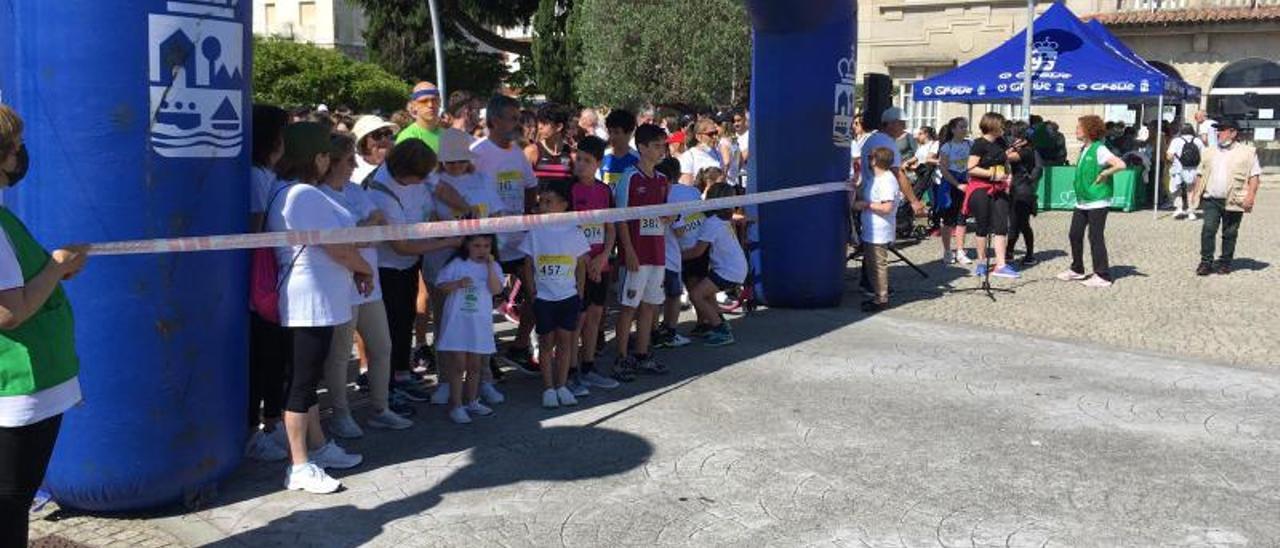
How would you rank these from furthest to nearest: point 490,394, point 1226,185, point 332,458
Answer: point 1226,185 < point 490,394 < point 332,458

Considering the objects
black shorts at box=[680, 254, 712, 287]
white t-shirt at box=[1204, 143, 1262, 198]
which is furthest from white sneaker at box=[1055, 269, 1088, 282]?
black shorts at box=[680, 254, 712, 287]

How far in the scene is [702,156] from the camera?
33.5ft

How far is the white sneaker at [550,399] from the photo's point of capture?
6.17m

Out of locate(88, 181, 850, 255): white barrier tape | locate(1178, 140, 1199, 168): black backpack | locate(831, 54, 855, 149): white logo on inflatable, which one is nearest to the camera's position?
locate(88, 181, 850, 255): white barrier tape

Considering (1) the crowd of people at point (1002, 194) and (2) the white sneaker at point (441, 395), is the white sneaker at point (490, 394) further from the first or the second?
(1) the crowd of people at point (1002, 194)

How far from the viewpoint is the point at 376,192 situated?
5684mm

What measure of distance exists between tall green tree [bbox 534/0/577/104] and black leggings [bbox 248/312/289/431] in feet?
99.3

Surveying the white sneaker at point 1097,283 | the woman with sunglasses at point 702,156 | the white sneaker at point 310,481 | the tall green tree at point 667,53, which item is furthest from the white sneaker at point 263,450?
the tall green tree at point 667,53

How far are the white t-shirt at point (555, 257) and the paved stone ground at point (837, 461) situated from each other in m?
0.69

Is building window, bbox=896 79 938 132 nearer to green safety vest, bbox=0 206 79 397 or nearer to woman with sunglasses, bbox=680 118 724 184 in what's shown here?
woman with sunglasses, bbox=680 118 724 184

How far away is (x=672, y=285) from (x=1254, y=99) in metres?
24.8

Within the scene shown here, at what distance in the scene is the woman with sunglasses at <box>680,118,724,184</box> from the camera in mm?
10086

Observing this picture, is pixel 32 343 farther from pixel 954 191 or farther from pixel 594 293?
pixel 954 191

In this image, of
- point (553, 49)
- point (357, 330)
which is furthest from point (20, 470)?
point (553, 49)
